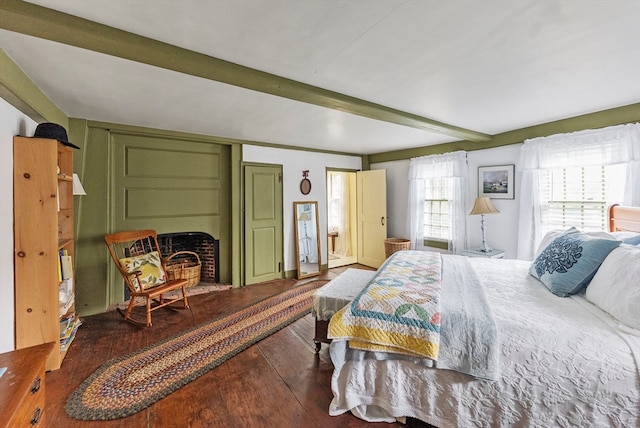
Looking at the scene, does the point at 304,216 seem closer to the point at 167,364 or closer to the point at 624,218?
the point at 167,364

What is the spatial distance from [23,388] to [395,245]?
14.9ft

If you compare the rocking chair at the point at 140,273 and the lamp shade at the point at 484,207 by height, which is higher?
the lamp shade at the point at 484,207

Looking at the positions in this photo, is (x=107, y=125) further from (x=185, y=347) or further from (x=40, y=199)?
(x=185, y=347)

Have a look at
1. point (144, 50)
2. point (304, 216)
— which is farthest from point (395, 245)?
point (144, 50)

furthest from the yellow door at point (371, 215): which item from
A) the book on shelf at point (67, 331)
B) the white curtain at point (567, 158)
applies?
the book on shelf at point (67, 331)

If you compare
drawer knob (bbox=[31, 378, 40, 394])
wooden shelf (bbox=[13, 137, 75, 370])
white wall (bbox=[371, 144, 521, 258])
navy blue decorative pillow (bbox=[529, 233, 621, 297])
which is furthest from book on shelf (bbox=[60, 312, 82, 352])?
white wall (bbox=[371, 144, 521, 258])

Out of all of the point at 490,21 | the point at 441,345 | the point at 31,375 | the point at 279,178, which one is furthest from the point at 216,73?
the point at 279,178

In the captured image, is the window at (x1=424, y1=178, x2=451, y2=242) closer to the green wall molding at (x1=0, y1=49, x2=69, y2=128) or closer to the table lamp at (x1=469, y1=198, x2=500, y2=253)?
the table lamp at (x1=469, y1=198, x2=500, y2=253)

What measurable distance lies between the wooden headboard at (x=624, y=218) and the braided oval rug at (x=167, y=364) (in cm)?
324

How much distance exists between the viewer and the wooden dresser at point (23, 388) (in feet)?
3.14

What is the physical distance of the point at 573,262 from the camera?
6.34 feet

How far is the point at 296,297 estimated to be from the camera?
3822 millimetres

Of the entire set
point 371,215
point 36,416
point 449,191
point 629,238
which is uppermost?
point 449,191

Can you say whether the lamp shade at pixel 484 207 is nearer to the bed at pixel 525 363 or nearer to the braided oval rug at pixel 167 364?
the bed at pixel 525 363
